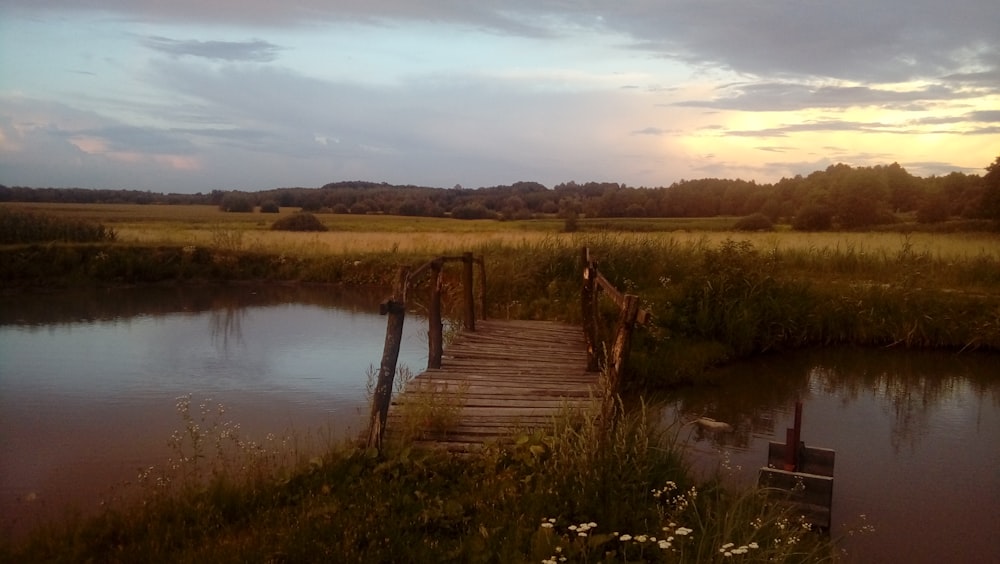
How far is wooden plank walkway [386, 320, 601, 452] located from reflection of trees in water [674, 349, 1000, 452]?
181 centimetres

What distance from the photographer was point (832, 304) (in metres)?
15.6

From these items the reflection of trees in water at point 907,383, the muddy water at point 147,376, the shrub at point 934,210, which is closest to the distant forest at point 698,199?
the shrub at point 934,210

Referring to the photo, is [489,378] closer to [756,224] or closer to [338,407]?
[338,407]

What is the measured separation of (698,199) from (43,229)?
123ft

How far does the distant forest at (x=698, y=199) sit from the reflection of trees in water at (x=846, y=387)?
1915 centimetres

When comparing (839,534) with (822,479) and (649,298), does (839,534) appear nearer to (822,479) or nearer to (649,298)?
(822,479)

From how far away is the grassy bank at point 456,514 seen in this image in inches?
185

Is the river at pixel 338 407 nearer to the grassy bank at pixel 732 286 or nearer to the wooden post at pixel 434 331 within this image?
the grassy bank at pixel 732 286

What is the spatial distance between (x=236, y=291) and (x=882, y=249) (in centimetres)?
1735

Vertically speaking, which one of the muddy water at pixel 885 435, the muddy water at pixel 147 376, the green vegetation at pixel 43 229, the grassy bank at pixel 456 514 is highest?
the green vegetation at pixel 43 229

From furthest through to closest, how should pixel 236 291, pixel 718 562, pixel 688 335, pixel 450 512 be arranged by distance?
pixel 236 291 < pixel 688 335 < pixel 450 512 < pixel 718 562

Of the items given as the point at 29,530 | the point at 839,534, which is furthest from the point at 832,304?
the point at 29,530

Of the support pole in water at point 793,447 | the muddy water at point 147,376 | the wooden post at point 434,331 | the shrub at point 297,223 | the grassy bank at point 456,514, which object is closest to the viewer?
the grassy bank at point 456,514

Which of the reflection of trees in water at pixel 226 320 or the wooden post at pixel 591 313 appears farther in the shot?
the reflection of trees in water at pixel 226 320
